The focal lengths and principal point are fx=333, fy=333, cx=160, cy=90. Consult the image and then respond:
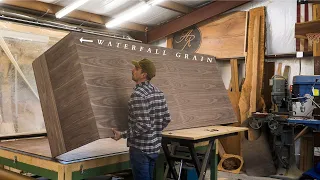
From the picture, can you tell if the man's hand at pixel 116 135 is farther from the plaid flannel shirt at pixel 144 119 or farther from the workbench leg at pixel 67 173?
the workbench leg at pixel 67 173

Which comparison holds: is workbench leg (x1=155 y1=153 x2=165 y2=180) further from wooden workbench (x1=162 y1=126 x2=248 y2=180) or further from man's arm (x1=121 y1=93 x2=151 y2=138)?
man's arm (x1=121 y1=93 x2=151 y2=138)

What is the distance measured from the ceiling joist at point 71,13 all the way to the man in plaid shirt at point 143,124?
3.43 m

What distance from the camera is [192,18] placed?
650 cm

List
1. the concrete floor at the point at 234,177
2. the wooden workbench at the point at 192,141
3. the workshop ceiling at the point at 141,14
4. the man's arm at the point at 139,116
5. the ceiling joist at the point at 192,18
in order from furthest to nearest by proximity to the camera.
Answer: the ceiling joist at the point at 192,18 < the workshop ceiling at the point at 141,14 < the concrete floor at the point at 234,177 < the wooden workbench at the point at 192,141 < the man's arm at the point at 139,116

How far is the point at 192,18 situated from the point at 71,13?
2282mm

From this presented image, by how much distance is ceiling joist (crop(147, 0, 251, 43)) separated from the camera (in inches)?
241

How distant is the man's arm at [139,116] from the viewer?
2.59 m

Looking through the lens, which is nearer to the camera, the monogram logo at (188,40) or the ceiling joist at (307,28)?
the ceiling joist at (307,28)

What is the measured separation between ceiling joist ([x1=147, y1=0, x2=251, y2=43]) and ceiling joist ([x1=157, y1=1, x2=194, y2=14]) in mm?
124

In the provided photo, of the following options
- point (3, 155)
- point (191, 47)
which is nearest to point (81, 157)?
point (3, 155)

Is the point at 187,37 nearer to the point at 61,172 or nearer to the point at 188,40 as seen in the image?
the point at 188,40

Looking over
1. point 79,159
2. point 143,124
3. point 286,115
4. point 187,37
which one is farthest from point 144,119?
point 187,37

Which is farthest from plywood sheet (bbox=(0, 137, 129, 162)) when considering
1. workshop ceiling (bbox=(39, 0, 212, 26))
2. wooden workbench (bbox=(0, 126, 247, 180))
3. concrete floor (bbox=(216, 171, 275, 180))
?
workshop ceiling (bbox=(39, 0, 212, 26))

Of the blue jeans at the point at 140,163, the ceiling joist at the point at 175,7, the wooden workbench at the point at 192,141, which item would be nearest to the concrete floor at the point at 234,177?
the wooden workbench at the point at 192,141
